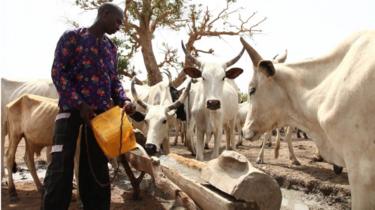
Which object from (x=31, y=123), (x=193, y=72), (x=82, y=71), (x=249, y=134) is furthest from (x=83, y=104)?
(x=193, y=72)

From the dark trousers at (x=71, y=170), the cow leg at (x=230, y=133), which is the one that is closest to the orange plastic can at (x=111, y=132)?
the dark trousers at (x=71, y=170)

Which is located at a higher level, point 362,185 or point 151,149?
point 362,185

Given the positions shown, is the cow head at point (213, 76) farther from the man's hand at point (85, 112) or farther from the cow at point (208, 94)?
the man's hand at point (85, 112)

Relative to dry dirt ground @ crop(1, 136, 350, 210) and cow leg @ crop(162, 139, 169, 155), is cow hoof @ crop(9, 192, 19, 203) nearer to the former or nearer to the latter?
dry dirt ground @ crop(1, 136, 350, 210)

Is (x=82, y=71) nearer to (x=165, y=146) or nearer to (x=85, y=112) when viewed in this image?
(x=85, y=112)

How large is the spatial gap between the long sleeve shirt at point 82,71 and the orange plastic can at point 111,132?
0.39ft

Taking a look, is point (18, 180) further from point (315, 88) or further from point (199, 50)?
point (199, 50)

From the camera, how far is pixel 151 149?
592 centimetres

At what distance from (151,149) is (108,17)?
2.83 metres

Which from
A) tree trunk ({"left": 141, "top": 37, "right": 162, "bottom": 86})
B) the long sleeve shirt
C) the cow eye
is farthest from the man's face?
tree trunk ({"left": 141, "top": 37, "right": 162, "bottom": 86})

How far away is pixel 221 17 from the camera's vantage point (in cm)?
1862

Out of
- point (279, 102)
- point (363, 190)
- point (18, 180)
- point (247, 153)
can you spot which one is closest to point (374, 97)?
point (363, 190)

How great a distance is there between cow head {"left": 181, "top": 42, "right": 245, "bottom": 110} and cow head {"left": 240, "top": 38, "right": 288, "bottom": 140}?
2046mm

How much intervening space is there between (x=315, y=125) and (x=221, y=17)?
15.5 meters
